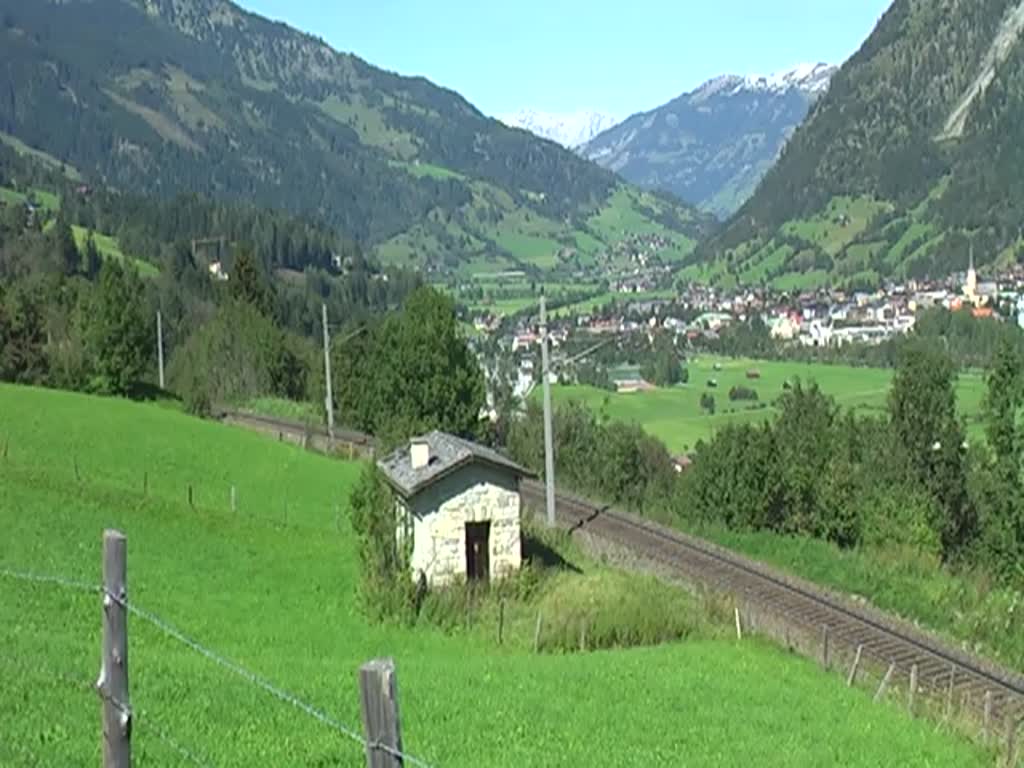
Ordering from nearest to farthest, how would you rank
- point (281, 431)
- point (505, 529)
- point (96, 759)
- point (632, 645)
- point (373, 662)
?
point (373, 662), point (96, 759), point (632, 645), point (505, 529), point (281, 431)

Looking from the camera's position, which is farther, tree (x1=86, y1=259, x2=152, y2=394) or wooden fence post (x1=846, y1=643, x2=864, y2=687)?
tree (x1=86, y1=259, x2=152, y2=394)

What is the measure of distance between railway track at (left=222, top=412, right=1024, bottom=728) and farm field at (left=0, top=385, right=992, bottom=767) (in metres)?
1.83

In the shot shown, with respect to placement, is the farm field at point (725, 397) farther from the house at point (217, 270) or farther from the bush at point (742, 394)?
the house at point (217, 270)

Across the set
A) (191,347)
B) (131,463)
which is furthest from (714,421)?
(131,463)

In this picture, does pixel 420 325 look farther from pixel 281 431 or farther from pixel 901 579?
pixel 901 579

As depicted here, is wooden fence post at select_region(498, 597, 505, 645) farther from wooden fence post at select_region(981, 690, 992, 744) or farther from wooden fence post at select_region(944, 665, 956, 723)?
wooden fence post at select_region(981, 690, 992, 744)

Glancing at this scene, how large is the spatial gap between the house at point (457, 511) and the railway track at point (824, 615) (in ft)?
16.1

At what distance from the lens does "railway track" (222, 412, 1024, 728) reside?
2342 centimetres

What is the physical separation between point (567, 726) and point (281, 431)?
50.5 meters

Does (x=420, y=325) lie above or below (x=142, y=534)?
above

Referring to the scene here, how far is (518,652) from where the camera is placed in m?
24.4

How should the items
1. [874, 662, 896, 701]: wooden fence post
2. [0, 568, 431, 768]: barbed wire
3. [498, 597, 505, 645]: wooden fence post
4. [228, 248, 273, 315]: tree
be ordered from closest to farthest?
[0, 568, 431, 768]: barbed wire
[874, 662, 896, 701]: wooden fence post
[498, 597, 505, 645]: wooden fence post
[228, 248, 273, 315]: tree

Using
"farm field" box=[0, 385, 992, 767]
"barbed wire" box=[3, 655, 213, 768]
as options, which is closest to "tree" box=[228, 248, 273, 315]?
"farm field" box=[0, 385, 992, 767]

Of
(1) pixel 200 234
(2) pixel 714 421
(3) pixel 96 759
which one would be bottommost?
(2) pixel 714 421
